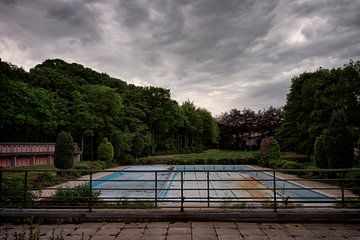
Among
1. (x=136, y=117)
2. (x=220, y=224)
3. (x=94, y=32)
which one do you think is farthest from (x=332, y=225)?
(x=136, y=117)

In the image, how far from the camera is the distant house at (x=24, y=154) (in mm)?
22812

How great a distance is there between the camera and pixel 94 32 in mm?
12758

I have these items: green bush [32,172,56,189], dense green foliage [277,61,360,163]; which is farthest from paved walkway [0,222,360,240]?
dense green foliage [277,61,360,163]

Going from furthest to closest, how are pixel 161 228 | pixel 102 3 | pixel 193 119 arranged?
pixel 193 119
pixel 102 3
pixel 161 228

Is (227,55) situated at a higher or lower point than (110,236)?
higher

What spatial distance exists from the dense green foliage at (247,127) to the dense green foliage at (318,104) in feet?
78.2

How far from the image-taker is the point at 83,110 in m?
32.1

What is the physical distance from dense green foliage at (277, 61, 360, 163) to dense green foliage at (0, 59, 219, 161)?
18.7 metres

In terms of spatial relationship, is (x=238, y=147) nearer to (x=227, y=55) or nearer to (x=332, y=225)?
(x=227, y=55)

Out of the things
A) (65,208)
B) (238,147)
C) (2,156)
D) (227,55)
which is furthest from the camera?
(238,147)

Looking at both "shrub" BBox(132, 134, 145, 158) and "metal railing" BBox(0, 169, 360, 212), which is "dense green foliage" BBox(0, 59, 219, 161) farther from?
"metal railing" BBox(0, 169, 360, 212)

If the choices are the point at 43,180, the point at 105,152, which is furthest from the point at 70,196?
the point at 105,152

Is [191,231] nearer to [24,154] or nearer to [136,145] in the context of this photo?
[24,154]

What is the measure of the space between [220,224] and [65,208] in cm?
298
